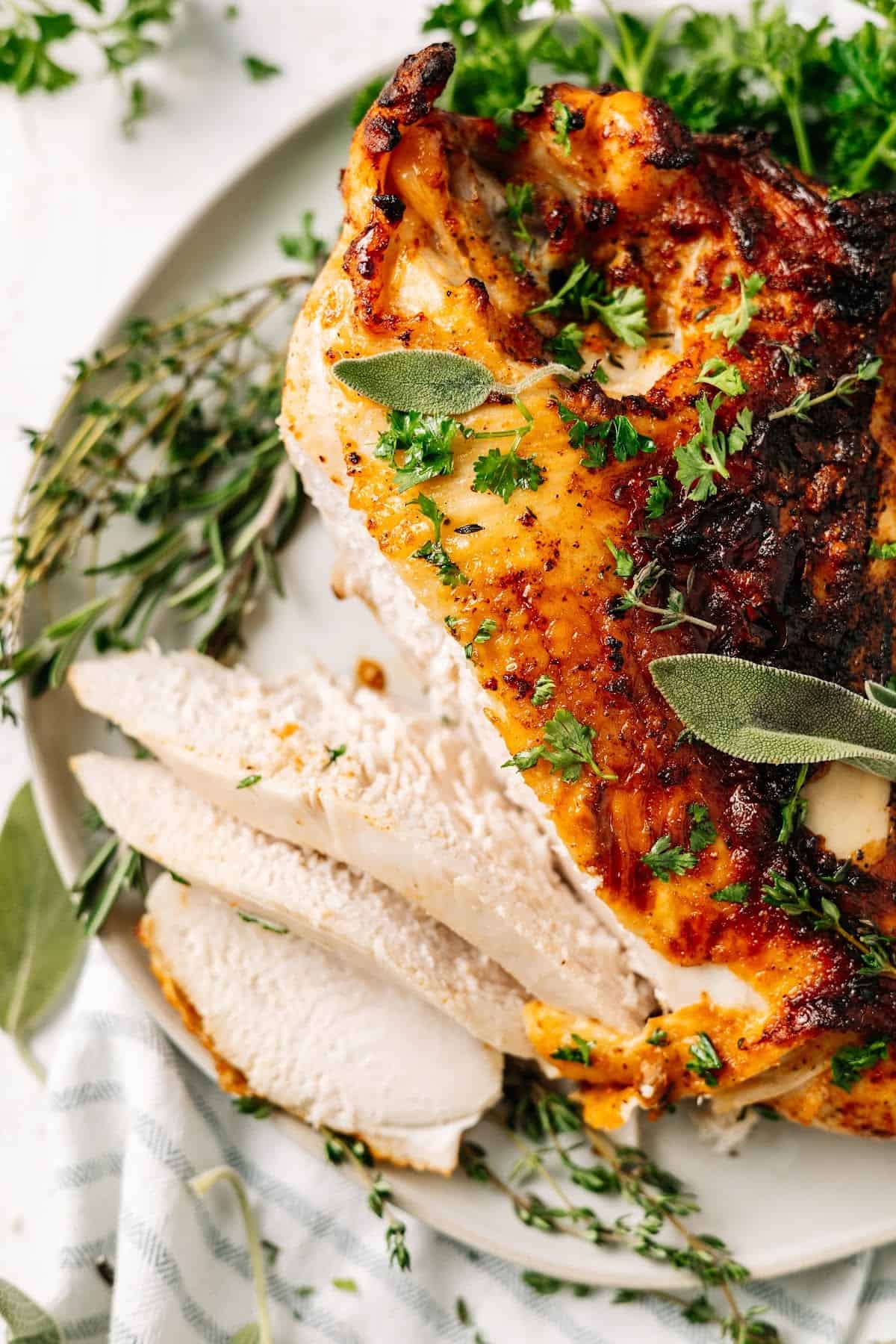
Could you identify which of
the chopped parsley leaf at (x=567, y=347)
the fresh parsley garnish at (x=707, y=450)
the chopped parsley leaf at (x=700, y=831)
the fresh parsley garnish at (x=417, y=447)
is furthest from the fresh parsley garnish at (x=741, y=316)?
the chopped parsley leaf at (x=700, y=831)

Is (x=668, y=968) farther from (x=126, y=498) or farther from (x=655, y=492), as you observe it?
(x=126, y=498)

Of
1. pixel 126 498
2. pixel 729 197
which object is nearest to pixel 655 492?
pixel 729 197

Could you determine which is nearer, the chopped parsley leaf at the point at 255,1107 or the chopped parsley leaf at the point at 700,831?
the chopped parsley leaf at the point at 700,831

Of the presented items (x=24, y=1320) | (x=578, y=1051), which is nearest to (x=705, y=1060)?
(x=578, y=1051)

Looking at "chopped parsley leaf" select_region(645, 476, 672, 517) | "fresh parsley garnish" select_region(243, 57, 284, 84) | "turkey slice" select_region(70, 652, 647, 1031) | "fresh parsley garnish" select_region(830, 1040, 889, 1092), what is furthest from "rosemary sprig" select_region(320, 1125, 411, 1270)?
"fresh parsley garnish" select_region(243, 57, 284, 84)

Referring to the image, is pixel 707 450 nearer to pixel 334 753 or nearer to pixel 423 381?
pixel 423 381

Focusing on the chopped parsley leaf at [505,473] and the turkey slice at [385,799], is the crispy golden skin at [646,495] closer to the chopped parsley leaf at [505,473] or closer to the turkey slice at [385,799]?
the chopped parsley leaf at [505,473]

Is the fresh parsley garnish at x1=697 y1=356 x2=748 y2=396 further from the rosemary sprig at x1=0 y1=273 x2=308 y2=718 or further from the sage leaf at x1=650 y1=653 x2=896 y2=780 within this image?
the rosemary sprig at x1=0 y1=273 x2=308 y2=718
